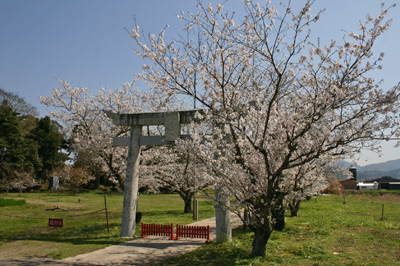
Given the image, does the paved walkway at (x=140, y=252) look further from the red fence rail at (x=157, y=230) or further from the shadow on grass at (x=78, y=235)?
the shadow on grass at (x=78, y=235)

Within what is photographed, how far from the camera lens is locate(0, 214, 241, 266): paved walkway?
871 cm

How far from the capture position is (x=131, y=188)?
12.2 m

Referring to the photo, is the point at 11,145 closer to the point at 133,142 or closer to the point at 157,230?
the point at 133,142

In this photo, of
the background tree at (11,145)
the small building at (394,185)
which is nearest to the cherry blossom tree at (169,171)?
the background tree at (11,145)

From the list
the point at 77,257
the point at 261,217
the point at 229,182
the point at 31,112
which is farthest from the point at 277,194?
the point at 31,112

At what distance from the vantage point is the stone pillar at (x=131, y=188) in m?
12.2

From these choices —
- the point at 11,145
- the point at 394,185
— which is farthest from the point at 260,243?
the point at 394,185

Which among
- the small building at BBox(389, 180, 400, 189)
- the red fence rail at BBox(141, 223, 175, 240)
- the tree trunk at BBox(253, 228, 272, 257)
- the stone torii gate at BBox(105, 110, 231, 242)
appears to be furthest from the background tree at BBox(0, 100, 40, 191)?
the small building at BBox(389, 180, 400, 189)

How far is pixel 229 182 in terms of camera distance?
740cm

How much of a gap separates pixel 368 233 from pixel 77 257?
10.5 meters

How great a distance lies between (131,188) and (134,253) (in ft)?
10.1

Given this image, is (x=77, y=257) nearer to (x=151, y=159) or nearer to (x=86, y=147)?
(x=86, y=147)

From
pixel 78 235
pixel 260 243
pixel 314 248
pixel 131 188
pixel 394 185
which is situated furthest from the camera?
pixel 394 185

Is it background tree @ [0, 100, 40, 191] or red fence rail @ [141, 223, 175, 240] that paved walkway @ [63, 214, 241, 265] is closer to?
red fence rail @ [141, 223, 175, 240]
